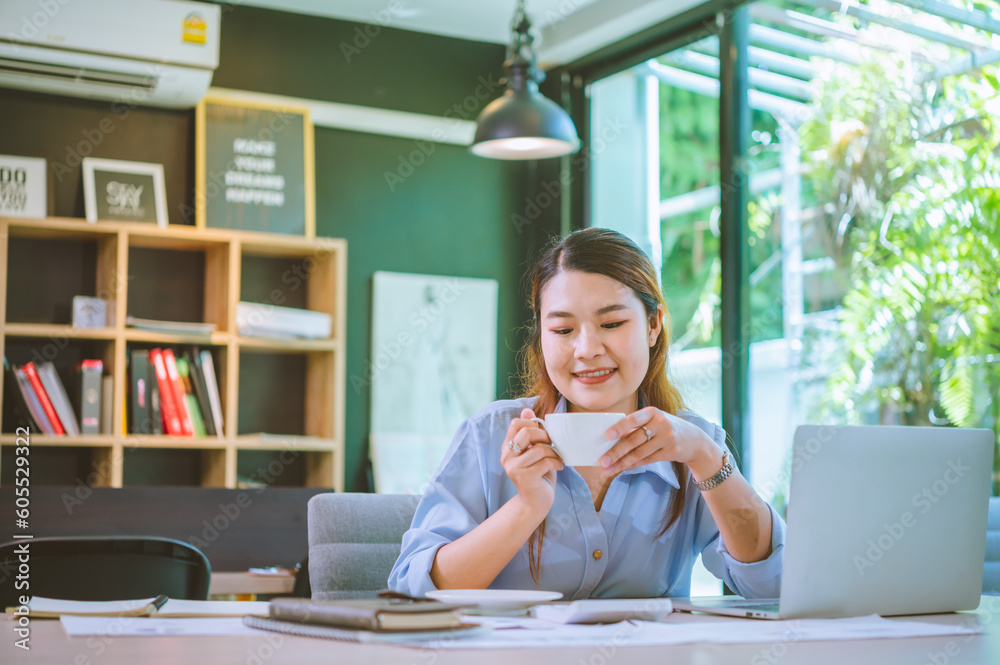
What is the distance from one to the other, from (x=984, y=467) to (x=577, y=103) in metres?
3.94

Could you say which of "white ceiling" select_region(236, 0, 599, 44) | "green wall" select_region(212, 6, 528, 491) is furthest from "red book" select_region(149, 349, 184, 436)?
"white ceiling" select_region(236, 0, 599, 44)

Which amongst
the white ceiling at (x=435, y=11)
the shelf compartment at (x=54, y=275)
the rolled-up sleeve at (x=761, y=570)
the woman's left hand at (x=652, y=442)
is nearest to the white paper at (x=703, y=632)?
the woman's left hand at (x=652, y=442)

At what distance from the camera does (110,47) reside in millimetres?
3979

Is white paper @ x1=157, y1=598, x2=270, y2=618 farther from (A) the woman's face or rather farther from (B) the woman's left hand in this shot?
(A) the woman's face

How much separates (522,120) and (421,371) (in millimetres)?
1609

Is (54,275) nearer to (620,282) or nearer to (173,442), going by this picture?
(173,442)

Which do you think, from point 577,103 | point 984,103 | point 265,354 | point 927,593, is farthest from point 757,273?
point 927,593

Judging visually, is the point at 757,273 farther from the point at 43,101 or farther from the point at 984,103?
the point at 43,101

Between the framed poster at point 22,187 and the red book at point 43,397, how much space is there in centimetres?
58

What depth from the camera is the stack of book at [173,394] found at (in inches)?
156

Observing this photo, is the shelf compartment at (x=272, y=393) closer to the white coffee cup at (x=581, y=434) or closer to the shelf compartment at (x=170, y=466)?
the shelf compartment at (x=170, y=466)

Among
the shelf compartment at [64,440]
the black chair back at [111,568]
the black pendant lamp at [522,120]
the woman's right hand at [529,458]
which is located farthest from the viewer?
the shelf compartment at [64,440]

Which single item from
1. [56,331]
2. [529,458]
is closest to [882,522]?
[529,458]

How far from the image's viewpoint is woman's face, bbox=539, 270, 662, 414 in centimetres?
179
